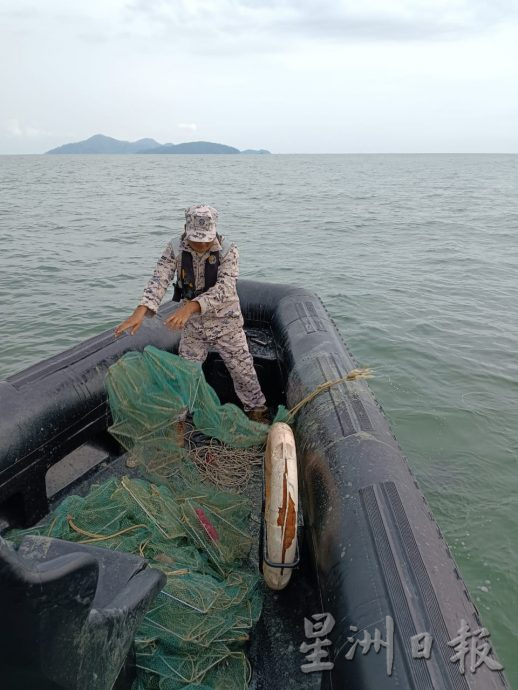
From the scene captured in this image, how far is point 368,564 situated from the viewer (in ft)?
8.34

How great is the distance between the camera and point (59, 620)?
1425 mm

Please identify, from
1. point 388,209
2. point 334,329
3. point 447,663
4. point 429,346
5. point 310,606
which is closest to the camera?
point 447,663

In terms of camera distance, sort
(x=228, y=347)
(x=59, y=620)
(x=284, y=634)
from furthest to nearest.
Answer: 1. (x=228, y=347)
2. (x=284, y=634)
3. (x=59, y=620)

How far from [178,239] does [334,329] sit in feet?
6.29

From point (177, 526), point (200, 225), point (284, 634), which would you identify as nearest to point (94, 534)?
point (177, 526)

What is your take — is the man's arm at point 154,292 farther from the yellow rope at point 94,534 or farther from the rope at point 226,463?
the yellow rope at point 94,534

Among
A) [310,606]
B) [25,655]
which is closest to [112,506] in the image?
[310,606]

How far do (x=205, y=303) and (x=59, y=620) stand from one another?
9.73 feet

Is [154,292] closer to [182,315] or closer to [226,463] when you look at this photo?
[182,315]

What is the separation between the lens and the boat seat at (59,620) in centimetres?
133

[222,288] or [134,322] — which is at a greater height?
[222,288]

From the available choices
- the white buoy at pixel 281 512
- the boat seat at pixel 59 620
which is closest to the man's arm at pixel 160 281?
the white buoy at pixel 281 512

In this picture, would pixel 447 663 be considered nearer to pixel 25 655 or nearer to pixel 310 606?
pixel 310 606

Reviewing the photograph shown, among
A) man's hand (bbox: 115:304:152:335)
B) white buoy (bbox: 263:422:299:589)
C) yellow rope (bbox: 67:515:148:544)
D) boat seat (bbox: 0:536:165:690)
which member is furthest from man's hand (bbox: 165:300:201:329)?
boat seat (bbox: 0:536:165:690)
